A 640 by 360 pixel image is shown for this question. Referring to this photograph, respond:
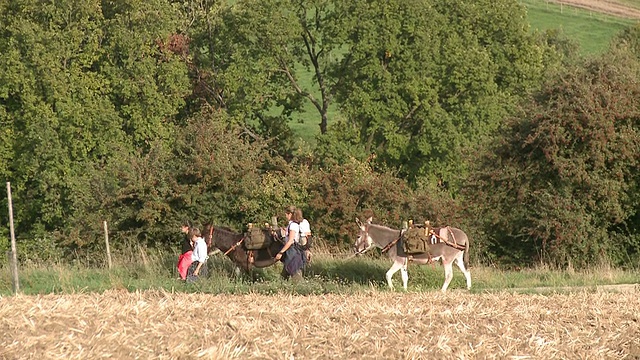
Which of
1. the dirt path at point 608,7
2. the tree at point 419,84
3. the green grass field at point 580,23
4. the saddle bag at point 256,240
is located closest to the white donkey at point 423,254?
the saddle bag at point 256,240

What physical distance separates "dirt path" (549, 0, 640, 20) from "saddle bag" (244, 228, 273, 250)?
74167mm

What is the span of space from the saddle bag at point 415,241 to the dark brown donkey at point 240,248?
258 cm

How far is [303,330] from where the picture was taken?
1260cm

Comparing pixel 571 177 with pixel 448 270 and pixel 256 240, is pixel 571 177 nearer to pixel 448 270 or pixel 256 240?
pixel 448 270

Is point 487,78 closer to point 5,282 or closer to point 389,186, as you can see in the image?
point 389,186

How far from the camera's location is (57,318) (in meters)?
12.2

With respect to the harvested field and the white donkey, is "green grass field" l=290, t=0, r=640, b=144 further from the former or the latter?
the harvested field

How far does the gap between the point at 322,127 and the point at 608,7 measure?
48470mm

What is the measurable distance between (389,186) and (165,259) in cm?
1054

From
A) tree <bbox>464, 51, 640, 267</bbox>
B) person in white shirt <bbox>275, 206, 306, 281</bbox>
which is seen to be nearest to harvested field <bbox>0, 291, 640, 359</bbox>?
person in white shirt <bbox>275, 206, 306, 281</bbox>

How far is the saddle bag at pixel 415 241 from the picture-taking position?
79.4ft

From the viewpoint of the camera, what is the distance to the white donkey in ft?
79.9

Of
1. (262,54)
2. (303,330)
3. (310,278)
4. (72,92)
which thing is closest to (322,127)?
(262,54)

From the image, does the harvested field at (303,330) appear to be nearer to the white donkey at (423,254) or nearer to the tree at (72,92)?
the white donkey at (423,254)
